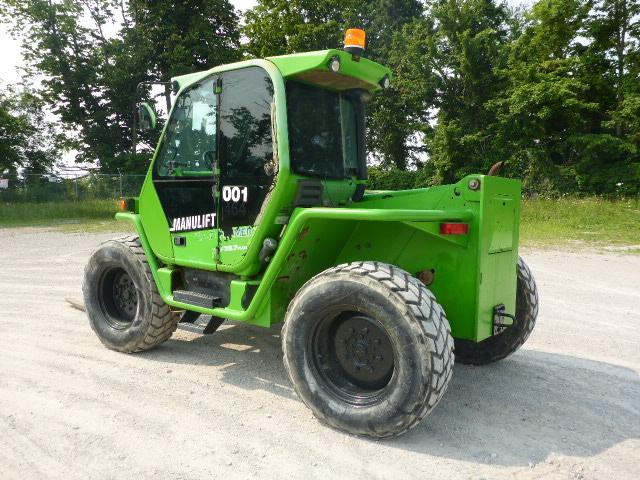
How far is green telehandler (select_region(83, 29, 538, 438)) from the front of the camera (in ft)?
9.95

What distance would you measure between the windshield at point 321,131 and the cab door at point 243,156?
181 mm

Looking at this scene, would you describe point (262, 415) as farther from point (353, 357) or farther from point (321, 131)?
point (321, 131)

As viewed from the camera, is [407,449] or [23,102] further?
[23,102]

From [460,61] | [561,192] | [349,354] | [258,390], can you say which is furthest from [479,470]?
[460,61]

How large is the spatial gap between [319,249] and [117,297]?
232 centimetres

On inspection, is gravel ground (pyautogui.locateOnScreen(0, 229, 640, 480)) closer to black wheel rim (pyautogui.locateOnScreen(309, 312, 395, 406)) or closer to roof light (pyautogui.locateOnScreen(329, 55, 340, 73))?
black wheel rim (pyautogui.locateOnScreen(309, 312, 395, 406))

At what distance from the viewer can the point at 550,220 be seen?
57.2 ft

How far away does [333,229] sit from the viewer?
3631 mm

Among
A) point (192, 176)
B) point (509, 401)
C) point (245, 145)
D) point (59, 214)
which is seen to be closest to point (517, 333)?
point (509, 401)

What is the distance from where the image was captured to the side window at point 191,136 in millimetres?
4004

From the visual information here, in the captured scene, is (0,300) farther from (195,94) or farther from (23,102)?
(23,102)

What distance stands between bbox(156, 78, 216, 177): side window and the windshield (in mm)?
734

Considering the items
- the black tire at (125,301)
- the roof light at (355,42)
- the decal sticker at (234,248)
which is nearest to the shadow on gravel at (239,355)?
the black tire at (125,301)

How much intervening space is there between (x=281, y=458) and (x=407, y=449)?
738 millimetres
